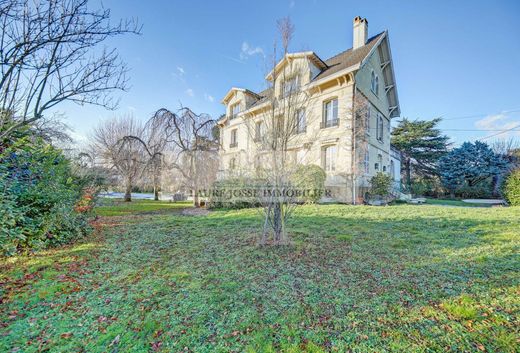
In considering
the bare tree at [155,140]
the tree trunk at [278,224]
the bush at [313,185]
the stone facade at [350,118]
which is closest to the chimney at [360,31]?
the stone facade at [350,118]

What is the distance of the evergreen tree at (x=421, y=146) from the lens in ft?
83.9

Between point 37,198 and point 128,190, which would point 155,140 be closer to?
point 128,190

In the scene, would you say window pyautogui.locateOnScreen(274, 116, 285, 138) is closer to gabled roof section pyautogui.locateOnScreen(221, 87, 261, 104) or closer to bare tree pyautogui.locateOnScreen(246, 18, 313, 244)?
bare tree pyautogui.locateOnScreen(246, 18, 313, 244)

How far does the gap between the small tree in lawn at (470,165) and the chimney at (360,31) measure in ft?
49.2

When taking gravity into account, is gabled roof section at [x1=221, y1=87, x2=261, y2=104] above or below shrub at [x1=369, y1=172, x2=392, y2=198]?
above

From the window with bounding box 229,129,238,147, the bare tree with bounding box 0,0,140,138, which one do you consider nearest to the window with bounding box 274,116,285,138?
the bare tree with bounding box 0,0,140,138

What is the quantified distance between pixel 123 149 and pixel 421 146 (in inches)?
1217

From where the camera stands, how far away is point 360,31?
1410 centimetres

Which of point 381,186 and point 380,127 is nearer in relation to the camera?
point 381,186

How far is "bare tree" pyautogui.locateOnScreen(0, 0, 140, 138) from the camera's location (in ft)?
10.2

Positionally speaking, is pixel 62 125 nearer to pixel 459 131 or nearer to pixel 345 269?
pixel 345 269

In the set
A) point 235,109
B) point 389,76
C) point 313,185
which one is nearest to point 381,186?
point 313,185

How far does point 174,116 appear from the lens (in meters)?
10.8

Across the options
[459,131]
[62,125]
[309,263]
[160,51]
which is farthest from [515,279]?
[459,131]
